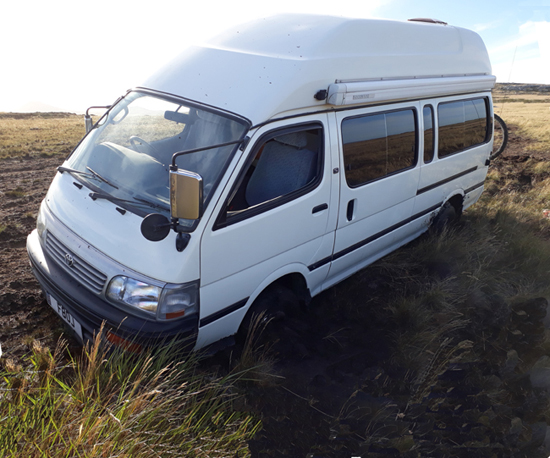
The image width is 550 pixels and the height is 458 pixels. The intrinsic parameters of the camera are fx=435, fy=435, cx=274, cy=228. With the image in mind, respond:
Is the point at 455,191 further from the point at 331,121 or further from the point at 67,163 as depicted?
the point at 67,163

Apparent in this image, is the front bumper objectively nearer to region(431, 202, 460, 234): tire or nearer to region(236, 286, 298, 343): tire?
region(236, 286, 298, 343): tire

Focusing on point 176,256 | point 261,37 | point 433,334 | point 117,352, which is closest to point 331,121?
point 261,37

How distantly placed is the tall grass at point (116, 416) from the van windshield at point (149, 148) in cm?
102

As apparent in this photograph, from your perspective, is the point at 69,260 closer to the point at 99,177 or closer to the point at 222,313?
the point at 99,177

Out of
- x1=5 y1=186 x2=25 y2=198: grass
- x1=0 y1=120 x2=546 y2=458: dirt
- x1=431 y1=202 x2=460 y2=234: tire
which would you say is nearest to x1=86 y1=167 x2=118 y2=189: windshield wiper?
x1=0 y1=120 x2=546 y2=458: dirt

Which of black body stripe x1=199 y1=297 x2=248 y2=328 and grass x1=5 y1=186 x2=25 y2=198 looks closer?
black body stripe x1=199 y1=297 x2=248 y2=328

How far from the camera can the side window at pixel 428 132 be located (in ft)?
16.0

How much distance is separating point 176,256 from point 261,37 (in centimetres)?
199

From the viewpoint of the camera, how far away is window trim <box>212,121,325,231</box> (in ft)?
9.61

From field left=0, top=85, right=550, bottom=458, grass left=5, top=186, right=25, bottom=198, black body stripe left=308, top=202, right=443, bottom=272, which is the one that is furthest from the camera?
grass left=5, top=186, right=25, bottom=198

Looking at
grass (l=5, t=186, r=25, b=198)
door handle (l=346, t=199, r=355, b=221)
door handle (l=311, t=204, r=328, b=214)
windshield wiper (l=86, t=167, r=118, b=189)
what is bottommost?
grass (l=5, t=186, r=25, b=198)

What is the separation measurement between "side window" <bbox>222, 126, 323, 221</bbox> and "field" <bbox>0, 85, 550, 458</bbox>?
1110mm

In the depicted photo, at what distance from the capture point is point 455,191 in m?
5.79

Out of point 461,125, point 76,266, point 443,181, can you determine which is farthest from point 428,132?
point 76,266
